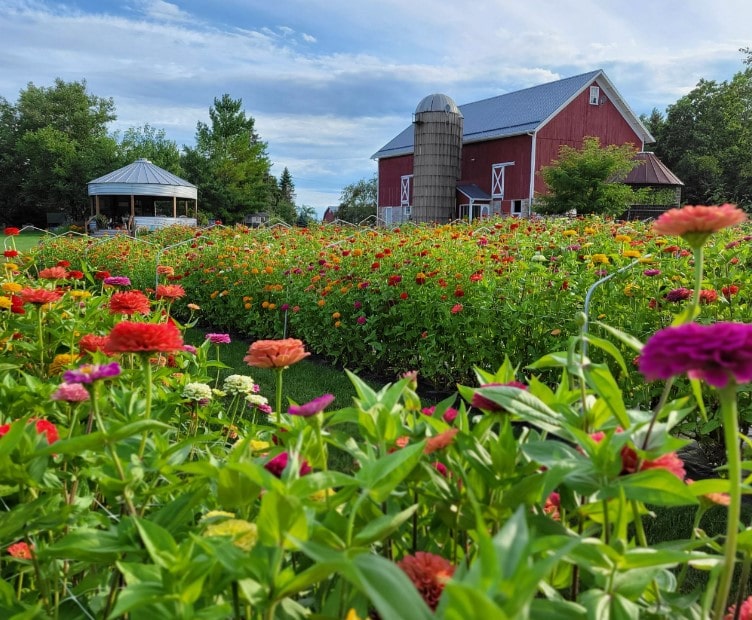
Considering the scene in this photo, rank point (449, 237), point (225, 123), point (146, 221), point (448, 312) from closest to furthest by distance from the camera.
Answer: point (448, 312), point (449, 237), point (146, 221), point (225, 123)

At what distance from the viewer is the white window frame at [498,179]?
71.2 feet

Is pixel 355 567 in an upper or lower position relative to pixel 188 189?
lower

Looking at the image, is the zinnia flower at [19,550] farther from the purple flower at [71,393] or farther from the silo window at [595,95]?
the silo window at [595,95]

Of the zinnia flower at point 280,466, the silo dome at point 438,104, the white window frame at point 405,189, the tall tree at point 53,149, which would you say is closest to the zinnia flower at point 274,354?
the zinnia flower at point 280,466

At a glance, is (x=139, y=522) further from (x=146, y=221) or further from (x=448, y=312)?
(x=146, y=221)

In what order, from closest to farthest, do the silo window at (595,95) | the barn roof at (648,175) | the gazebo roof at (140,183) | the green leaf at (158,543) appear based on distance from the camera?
the green leaf at (158,543), the silo window at (595,95), the barn roof at (648,175), the gazebo roof at (140,183)

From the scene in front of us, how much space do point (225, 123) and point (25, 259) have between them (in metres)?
32.5

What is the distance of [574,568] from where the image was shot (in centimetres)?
84

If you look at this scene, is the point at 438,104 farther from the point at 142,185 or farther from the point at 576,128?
the point at 142,185

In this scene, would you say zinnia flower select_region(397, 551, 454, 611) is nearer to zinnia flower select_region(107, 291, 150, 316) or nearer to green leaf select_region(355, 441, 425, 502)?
green leaf select_region(355, 441, 425, 502)

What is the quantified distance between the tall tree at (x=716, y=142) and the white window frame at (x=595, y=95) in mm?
11091

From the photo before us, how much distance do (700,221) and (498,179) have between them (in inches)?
859

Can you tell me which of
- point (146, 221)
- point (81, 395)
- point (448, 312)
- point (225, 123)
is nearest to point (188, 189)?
point (146, 221)

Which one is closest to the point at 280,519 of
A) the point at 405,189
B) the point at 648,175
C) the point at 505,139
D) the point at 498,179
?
the point at 498,179
